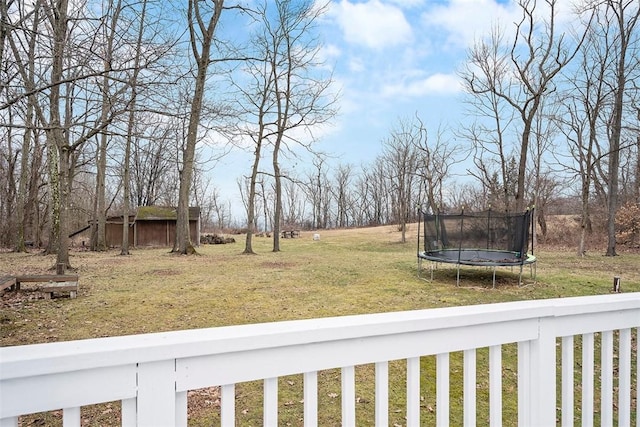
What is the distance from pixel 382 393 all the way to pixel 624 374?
1034 mm

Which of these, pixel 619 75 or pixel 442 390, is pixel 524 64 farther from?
pixel 442 390

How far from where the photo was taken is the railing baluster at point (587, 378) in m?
1.31

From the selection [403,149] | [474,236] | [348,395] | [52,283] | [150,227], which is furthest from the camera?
[403,149]

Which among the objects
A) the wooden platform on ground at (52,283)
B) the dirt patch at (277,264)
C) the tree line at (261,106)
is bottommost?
the dirt patch at (277,264)

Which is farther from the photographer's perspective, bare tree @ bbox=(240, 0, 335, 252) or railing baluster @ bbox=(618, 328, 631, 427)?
bare tree @ bbox=(240, 0, 335, 252)

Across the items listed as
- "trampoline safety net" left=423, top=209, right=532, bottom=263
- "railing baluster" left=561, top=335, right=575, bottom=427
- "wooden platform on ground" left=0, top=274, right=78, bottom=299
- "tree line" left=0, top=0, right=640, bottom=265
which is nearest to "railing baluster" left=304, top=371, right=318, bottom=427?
"railing baluster" left=561, top=335, right=575, bottom=427

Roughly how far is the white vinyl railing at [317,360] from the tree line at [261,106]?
4592mm

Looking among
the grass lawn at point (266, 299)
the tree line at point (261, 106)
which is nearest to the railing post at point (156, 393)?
the grass lawn at point (266, 299)

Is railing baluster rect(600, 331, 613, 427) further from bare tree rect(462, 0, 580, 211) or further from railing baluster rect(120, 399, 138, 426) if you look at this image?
bare tree rect(462, 0, 580, 211)

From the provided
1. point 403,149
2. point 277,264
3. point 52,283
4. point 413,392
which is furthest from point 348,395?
point 403,149

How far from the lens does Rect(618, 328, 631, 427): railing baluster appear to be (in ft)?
4.57

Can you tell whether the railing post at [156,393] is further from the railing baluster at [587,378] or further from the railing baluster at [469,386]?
the railing baluster at [587,378]

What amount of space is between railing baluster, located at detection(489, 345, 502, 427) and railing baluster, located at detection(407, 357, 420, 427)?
0.87 ft

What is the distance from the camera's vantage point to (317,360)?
96cm
